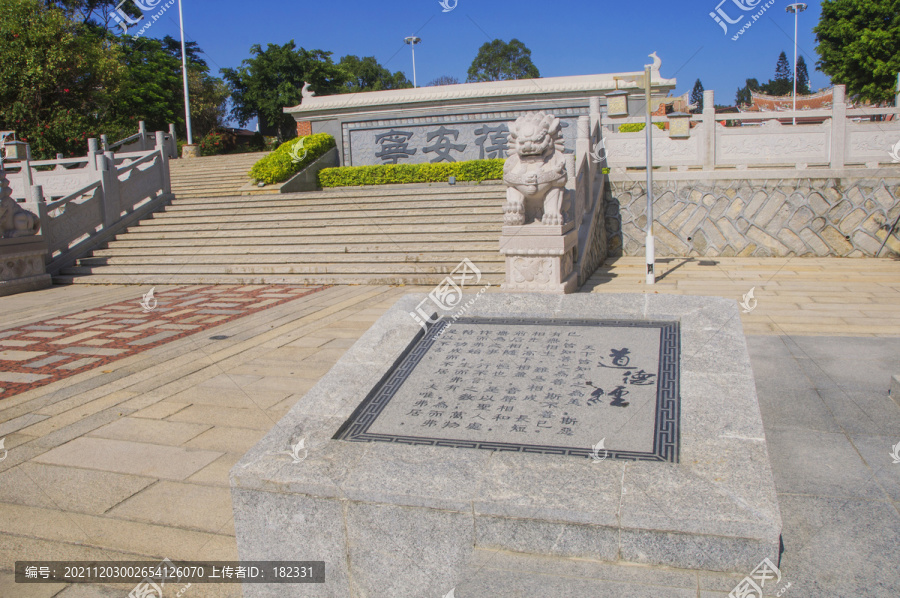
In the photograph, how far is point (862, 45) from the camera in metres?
22.9

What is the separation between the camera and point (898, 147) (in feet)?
32.5

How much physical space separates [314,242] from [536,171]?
527 centimetres

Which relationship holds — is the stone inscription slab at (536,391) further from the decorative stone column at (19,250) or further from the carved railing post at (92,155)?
the carved railing post at (92,155)

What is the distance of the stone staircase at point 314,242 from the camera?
391 inches

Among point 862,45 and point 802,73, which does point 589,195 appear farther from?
point 802,73

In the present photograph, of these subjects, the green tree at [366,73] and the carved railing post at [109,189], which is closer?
the carved railing post at [109,189]

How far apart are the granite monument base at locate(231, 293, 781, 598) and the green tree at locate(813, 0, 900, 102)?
81.5 feet

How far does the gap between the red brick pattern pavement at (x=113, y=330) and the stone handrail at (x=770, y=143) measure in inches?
239

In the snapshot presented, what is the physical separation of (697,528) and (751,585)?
0.24 meters

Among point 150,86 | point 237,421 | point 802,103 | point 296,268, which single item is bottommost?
point 237,421

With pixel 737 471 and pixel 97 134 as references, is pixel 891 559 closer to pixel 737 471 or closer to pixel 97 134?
pixel 737 471

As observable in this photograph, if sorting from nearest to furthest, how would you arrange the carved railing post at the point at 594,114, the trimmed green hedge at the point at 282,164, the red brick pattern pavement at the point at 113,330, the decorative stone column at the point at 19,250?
the red brick pattern pavement at the point at 113,330
the decorative stone column at the point at 19,250
the carved railing post at the point at 594,114
the trimmed green hedge at the point at 282,164

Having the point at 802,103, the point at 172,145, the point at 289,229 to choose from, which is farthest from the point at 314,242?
the point at 802,103
